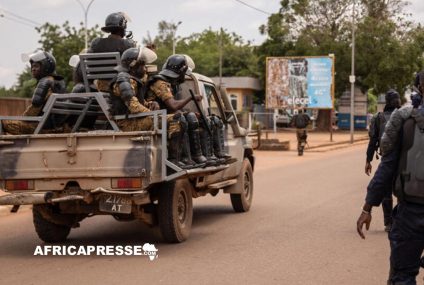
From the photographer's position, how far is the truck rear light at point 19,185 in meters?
8.64

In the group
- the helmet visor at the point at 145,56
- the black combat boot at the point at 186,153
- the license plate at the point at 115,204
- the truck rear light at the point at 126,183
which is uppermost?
the helmet visor at the point at 145,56

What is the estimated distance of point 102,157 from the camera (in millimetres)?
8336

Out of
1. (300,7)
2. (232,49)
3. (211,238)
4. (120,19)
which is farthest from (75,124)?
(232,49)

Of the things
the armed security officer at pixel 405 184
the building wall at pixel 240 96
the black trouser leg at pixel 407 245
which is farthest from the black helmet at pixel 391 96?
the building wall at pixel 240 96

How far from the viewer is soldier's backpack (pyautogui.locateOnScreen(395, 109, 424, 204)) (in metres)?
4.63

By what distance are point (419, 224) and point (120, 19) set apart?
6153mm

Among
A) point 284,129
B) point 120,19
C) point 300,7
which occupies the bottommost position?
point 284,129

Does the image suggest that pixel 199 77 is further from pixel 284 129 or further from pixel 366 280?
pixel 284 129

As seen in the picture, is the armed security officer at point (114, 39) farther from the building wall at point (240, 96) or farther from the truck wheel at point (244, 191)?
the building wall at point (240, 96)

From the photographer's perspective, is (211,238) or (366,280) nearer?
(366,280)

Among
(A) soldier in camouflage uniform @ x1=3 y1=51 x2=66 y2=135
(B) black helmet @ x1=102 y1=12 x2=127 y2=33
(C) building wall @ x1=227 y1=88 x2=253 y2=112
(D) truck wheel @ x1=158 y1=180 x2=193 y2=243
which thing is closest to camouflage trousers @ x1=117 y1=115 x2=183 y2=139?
(D) truck wheel @ x1=158 y1=180 x2=193 y2=243

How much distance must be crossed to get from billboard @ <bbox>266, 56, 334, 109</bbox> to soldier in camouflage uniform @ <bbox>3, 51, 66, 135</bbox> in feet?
96.7

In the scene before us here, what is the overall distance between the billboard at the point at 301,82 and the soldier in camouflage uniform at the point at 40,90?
29461 millimetres

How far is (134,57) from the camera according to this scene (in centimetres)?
905
